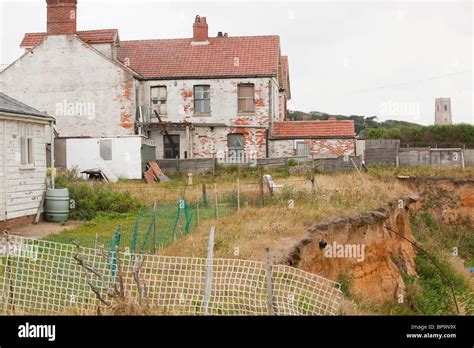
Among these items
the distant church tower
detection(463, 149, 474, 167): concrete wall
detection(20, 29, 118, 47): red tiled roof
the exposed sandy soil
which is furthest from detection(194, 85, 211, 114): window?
the distant church tower

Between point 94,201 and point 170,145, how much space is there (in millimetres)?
14726

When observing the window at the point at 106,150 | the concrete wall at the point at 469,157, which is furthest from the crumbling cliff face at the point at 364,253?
the concrete wall at the point at 469,157

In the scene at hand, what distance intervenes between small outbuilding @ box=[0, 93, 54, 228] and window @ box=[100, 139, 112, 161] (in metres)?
10.5

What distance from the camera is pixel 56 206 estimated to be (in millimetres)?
23547

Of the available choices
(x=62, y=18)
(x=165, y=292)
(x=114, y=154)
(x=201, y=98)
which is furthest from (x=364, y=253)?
(x=62, y=18)

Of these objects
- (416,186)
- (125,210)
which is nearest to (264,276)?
(125,210)

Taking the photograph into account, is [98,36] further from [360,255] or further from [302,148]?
[360,255]

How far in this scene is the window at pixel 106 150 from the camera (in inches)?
1363

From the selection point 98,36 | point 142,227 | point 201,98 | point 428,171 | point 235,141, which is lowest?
point 142,227

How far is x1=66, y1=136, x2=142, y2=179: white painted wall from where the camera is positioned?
34.3 metres

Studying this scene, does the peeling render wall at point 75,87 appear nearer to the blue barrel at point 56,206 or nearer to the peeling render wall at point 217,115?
the peeling render wall at point 217,115

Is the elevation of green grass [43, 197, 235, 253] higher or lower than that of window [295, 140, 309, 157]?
lower

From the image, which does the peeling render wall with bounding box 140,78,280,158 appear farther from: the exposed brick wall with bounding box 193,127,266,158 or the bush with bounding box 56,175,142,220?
the bush with bounding box 56,175,142,220
